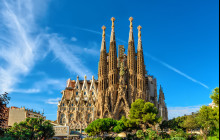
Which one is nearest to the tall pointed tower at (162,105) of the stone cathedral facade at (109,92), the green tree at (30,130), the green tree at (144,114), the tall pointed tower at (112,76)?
the stone cathedral facade at (109,92)

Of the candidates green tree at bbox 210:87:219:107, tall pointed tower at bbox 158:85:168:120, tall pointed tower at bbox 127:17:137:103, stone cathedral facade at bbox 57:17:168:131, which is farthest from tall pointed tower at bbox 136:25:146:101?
green tree at bbox 210:87:219:107

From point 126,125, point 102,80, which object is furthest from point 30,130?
Answer: point 102,80

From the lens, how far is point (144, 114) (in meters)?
43.1

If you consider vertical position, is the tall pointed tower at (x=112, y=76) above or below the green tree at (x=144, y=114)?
above

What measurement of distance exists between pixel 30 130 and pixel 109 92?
29.2 meters

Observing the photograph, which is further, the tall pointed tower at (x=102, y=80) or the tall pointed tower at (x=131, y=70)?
the tall pointed tower at (x=131, y=70)

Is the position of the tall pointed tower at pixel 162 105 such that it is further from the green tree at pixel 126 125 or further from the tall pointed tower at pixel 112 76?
the green tree at pixel 126 125

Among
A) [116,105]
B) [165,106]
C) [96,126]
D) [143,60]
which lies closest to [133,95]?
[116,105]

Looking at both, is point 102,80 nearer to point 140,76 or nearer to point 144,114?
point 140,76

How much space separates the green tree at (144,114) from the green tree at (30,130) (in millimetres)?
16639

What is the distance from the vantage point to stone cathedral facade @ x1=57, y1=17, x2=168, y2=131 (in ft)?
186

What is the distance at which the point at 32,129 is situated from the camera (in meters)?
31.8

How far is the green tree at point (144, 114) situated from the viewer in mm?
41875

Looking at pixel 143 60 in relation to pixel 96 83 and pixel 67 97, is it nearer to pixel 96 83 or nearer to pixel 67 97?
pixel 96 83
